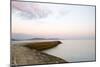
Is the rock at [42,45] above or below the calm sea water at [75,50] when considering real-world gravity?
above

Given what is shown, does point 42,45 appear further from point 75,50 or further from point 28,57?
point 75,50

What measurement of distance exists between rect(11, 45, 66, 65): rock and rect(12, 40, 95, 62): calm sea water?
3.0 inches

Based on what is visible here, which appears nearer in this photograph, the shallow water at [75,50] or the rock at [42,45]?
the rock at [42,45]

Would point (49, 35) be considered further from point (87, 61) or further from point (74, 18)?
point (87, 61)

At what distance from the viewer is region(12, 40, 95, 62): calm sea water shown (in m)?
2.72

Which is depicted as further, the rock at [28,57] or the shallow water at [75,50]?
the shallow water at [75,50]

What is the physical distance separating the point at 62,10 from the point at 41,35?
1.58 feet

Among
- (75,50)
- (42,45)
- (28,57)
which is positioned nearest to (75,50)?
(75,50)

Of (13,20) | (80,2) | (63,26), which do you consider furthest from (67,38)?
(13,20)

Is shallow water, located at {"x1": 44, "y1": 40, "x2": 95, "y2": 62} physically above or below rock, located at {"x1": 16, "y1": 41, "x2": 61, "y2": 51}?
below

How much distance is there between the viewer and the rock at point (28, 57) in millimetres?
2520

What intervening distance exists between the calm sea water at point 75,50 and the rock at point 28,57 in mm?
76

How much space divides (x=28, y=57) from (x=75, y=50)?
2.34ft

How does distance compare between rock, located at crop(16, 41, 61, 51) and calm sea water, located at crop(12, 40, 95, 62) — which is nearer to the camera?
rock, located at crop(16, 41, 61, 51)
